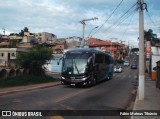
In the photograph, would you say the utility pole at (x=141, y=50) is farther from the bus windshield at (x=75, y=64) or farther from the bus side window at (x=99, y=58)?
the bus side window at (x=99, y=58)

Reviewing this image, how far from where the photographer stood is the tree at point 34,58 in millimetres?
30641

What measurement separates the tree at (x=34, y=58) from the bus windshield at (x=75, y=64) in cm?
620

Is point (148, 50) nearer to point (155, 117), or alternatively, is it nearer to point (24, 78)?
point (24, 78)

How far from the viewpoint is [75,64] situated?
81.5ft

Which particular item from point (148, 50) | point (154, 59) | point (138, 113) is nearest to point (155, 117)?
point (138, 113)

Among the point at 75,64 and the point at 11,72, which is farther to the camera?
the point at 11,72

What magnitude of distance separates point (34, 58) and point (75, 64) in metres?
7.44

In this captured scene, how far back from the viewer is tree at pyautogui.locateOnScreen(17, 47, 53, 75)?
30.6 meters

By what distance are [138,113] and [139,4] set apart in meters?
8.07

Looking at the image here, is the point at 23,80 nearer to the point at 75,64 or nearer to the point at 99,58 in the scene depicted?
the point at 75,64

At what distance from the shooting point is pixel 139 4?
17500mm

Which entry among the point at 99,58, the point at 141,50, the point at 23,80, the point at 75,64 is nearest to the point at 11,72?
the point at 23,80

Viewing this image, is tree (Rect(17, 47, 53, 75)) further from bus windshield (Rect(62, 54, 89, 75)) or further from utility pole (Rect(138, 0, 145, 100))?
utility pole (Rect(138, 0, 145, 100))

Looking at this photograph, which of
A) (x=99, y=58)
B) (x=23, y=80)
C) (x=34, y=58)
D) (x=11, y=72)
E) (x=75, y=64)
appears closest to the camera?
(x=75, y=64)
